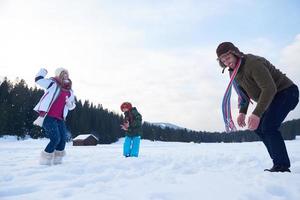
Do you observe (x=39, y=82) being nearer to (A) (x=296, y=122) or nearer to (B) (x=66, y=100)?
(B) (x=66, y=100)

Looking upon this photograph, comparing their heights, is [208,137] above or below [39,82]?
above

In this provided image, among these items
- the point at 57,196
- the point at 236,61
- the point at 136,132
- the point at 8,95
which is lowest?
the point at 57,196

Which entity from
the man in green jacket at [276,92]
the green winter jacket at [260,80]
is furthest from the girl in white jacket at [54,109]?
the green winter jacket at [260,80]

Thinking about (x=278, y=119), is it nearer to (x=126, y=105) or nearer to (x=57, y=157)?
(x=57, y=157)

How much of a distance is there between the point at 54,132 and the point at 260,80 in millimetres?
3706

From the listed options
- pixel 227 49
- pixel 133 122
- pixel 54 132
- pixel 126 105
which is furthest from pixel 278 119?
pixel 126 105

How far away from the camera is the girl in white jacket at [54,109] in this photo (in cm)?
568

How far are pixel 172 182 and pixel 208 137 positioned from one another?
142 m

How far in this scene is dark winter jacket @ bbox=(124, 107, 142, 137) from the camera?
9.04 metres

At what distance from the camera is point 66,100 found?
6168 millimetres

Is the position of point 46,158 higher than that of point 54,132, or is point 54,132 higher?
point 54,132

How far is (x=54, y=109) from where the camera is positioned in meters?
5.89

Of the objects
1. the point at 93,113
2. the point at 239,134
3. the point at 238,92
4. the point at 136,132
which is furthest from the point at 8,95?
the point at 239,134

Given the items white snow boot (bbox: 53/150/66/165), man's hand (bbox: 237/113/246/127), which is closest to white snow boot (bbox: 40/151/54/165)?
white snow boot (bbox: 53/150/66/165)
